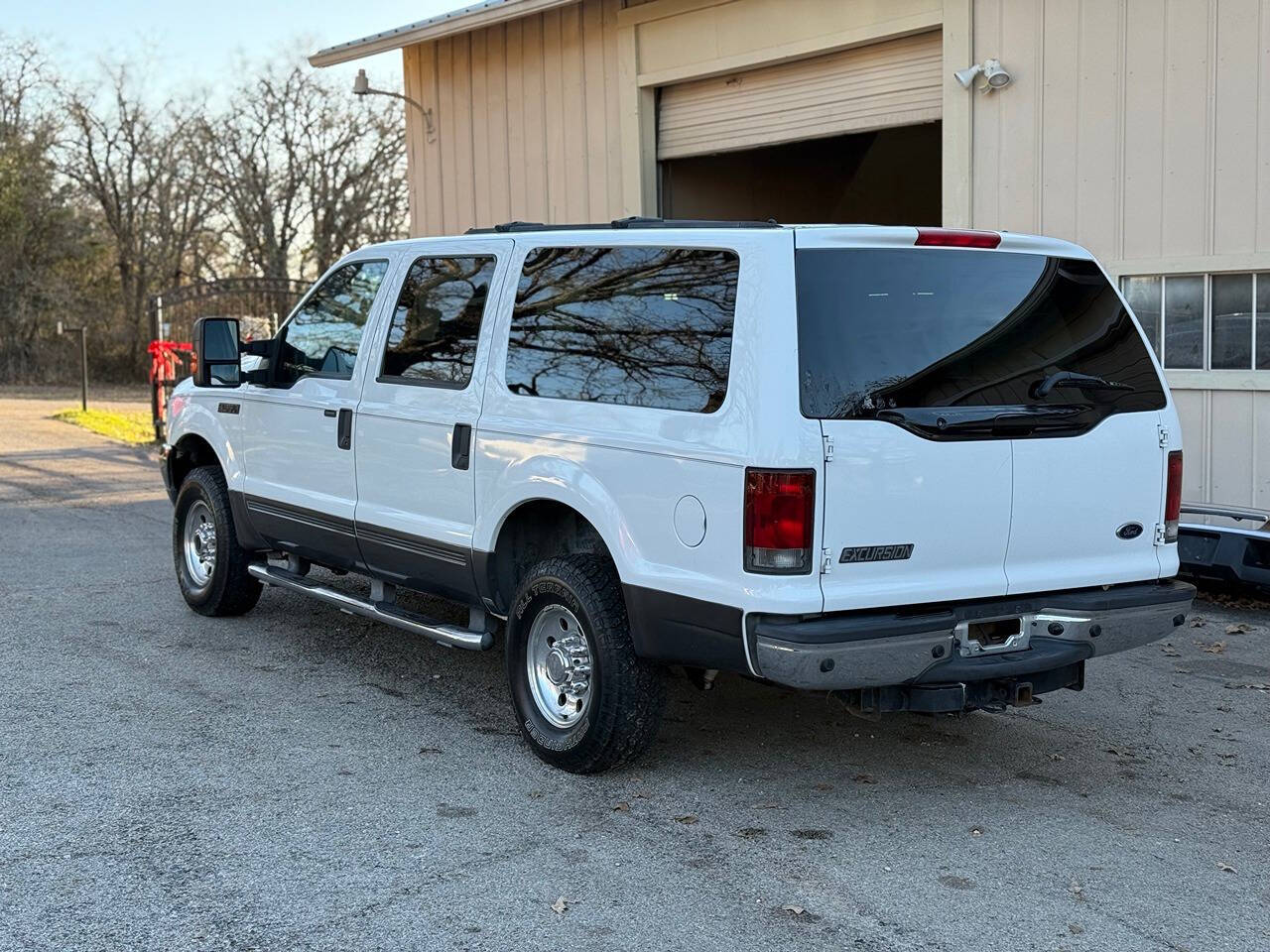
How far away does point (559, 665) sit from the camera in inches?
214

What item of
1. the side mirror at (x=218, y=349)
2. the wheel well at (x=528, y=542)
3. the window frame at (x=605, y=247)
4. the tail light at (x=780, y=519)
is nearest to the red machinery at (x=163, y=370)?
the side mirror at (x=218, y=349)

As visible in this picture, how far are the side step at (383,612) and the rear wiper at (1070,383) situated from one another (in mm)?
2477

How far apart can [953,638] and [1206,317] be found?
5057 mm

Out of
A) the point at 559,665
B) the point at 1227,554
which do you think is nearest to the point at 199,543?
the point at 559,665

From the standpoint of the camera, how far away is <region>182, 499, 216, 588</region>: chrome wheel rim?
789 centimetres

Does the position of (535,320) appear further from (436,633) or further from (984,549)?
(984,549)

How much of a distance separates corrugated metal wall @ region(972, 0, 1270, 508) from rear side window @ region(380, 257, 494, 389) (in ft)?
16.3

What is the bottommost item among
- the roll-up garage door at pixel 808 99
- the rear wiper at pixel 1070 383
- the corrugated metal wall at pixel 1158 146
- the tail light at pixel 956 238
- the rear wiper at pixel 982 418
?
the rear wiper at pixel 982 418

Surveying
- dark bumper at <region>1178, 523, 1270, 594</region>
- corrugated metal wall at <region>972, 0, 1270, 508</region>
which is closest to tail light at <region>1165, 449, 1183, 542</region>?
dark bumper at <region>1178, 523, 1270, 594</region>

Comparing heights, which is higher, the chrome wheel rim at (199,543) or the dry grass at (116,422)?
the dry grass at (116,422)

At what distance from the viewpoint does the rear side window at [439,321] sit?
593 cm

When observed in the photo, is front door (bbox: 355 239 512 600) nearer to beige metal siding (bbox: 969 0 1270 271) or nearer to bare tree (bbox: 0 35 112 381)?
beige metal siding (bbox: 969 0 1270 271)

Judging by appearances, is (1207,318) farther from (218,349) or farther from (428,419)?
(218,349)

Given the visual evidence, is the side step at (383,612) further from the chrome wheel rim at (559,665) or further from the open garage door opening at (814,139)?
the open garage door opening at (814,139)
